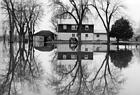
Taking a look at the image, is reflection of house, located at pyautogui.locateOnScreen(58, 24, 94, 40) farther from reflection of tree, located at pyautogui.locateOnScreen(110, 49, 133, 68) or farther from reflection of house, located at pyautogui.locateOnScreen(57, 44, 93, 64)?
reflection of tree, located at pyautogui.locateOnScreen(110, 49, 133, 68)

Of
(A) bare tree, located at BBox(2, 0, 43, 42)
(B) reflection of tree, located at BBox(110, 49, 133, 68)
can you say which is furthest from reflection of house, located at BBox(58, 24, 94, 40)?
(B) reflection of tree, located at BBox(110, 49, 133, 68)

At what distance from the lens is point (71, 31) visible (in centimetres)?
6562

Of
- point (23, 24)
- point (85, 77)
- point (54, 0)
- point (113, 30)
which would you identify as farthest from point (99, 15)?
point (85, 77)

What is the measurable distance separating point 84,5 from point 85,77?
4077 centimetres

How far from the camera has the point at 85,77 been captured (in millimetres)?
8828

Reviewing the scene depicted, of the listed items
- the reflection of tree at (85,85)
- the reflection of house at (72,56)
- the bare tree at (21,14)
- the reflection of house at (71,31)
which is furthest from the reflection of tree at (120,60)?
the reflection of house at (71,31)

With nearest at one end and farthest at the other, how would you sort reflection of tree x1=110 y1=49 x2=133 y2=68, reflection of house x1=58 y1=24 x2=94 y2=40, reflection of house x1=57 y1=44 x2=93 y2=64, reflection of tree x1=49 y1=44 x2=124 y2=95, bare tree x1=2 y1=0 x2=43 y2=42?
reflection of tree x1=49 y1=44 x2=124 y2=95 < reflection of tree x1=110 y1=49 x2=133 y2=68 < reflection of house x1=57 y1=44 x2=93 y2=64 < bare tree x1=2 y1=0 x2=43 y2=42 < reflection of house x1=58 y1=24 x2=94 y2=40

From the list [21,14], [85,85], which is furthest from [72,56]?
[21,14]

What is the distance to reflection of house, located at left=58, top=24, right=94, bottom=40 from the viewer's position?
2564 inches

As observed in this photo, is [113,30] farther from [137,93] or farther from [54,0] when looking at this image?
[137,93]

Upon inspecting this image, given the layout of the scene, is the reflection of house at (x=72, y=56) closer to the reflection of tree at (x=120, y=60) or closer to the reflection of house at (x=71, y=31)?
the reflection of tree at (x=120, y=60)

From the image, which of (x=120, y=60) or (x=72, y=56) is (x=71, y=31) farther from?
(x=120, y=60)

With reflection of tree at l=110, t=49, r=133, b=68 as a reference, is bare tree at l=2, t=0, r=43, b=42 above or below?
above

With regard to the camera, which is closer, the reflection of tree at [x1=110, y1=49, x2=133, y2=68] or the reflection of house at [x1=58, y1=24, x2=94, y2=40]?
the reflection of tree at [x1=110, y1=49, x2=133, y2=68]
